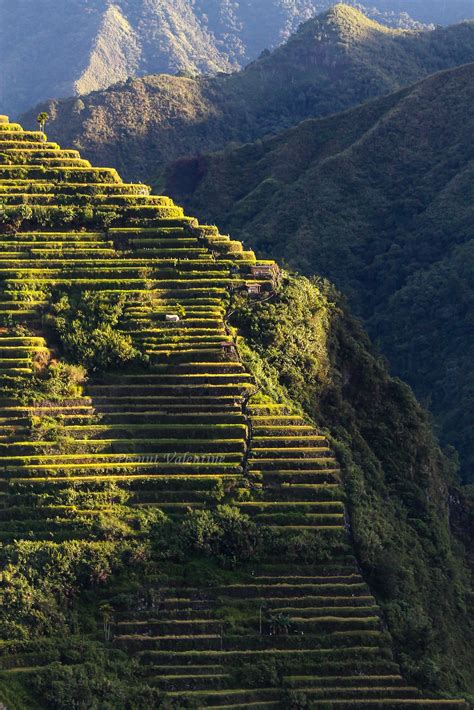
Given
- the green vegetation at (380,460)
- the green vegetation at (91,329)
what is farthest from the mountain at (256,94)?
the green vegetation at (91,329)

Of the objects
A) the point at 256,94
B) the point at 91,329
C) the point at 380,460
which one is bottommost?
the point at 380,460

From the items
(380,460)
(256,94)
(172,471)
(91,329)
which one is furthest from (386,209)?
(172,471)

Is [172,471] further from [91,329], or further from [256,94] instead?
[256,94]

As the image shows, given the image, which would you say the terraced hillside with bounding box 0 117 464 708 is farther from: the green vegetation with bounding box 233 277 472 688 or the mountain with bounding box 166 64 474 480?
the mountain with bounding box 166 64 474 480

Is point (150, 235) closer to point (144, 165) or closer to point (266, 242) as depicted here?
point (266, 242)

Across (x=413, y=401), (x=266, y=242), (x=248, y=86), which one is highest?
(x=248, y=86)

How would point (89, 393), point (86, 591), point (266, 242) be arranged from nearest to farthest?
point (86, 591) < point (89, 393) < point (266, 242)

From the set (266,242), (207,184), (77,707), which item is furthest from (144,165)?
(77,707)
